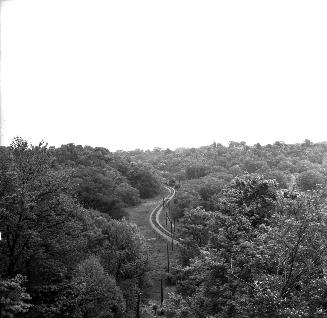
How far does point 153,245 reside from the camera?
238 feet

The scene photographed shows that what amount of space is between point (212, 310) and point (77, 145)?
278 feet

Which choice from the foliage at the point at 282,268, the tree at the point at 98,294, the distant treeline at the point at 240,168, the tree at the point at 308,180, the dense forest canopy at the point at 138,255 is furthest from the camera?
the distant treeline at the point at 240,168

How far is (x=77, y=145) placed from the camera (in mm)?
103938

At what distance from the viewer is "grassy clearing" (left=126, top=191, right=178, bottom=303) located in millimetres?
54597

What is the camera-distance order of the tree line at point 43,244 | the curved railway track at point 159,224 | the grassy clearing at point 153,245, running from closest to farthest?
the tree line at point 43,244 → the grassy clearing at point 153,245 → the curved railway track at point 159,224

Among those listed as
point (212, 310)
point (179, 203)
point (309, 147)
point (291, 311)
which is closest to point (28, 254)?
point (212, 310)

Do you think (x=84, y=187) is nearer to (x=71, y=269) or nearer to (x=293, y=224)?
(x=71, y=269)

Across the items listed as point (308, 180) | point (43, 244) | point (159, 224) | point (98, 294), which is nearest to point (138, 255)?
point (98, 294)

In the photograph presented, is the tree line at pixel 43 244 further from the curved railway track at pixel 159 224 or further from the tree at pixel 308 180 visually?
the tree at pixel 308 180

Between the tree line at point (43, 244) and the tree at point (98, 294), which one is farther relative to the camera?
the tree at point (98, 294)

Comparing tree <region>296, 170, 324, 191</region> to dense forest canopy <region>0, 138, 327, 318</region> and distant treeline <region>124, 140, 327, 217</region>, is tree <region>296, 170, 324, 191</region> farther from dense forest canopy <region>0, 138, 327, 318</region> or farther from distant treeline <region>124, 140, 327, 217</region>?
dense forest canopy <region>0, 138, 327, 318</region>

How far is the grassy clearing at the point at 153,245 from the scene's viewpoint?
179ft

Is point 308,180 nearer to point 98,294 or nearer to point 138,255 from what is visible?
point 138,255

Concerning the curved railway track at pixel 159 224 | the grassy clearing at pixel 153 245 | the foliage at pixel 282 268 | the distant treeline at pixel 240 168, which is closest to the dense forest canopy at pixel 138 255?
the foliage at pixel 282 268
